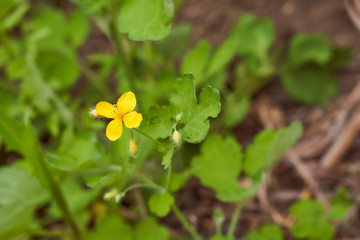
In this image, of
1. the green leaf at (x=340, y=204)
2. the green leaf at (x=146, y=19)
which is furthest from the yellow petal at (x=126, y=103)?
the green leaf at (x=340, y=204)

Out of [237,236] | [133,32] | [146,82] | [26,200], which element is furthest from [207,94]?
[146,82]

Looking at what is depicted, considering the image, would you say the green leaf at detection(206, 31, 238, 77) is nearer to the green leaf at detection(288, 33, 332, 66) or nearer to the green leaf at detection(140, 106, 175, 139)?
the green leaf at detection(288, 33, 332, 66)

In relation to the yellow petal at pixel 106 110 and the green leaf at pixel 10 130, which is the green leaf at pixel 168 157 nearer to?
the yellow petal at pixel 106 110

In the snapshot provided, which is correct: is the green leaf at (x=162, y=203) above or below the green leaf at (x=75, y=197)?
below

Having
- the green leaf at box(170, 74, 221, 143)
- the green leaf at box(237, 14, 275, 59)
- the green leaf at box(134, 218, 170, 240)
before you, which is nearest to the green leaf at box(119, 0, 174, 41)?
the green leaf at box(170, 74, 221, 143)

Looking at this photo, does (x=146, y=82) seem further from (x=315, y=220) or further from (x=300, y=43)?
(x=315, y=220)

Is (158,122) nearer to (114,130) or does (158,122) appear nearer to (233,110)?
(114,130)
